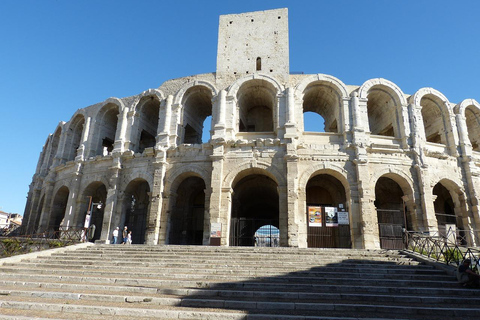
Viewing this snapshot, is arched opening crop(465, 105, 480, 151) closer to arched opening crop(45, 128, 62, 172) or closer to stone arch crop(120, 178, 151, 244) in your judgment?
stone arch crop(120, 178, 151, 244)

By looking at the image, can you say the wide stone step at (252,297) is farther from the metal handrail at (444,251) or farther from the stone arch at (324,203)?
the stone arch at (324,203)

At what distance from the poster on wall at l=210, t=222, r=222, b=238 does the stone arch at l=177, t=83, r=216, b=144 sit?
6.10 m

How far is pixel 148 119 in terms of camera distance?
68.3ft

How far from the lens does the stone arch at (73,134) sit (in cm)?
2206

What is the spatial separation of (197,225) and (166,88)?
29.8 feet

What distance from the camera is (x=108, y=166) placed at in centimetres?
1848

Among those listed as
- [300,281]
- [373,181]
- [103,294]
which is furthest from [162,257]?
[373,181]

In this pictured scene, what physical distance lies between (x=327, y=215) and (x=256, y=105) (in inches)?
363

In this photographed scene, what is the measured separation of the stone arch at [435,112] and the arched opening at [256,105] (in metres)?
8.36

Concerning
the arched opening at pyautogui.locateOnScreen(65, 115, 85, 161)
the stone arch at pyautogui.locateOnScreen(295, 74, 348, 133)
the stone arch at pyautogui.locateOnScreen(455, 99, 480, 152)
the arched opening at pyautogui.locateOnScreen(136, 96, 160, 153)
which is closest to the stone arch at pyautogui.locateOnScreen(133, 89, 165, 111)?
the arched opening at pyautogui.locateOnScreen(136, 96, 160, 153)

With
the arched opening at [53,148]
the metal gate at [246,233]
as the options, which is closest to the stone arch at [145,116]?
the metal gate at [246,233]

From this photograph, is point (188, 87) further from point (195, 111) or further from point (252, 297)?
point (252, 297)

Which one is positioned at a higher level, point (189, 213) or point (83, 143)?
point (83, 143)

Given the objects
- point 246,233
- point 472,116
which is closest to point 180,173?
point 246,233
